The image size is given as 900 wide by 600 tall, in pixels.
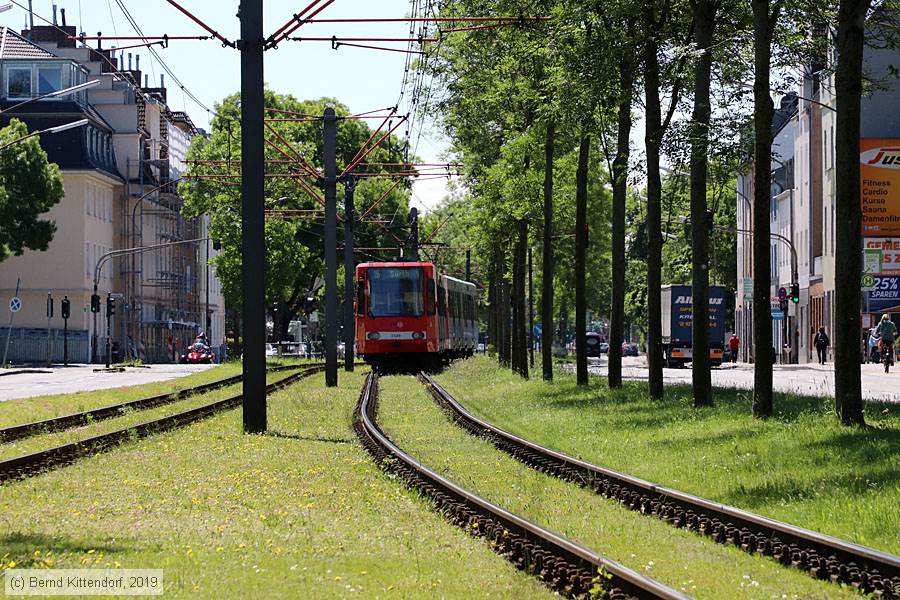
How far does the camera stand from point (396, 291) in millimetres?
48625

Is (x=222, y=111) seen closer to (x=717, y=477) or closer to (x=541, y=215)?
(x=541, y=215)

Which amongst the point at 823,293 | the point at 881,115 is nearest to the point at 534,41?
the point at 881,115

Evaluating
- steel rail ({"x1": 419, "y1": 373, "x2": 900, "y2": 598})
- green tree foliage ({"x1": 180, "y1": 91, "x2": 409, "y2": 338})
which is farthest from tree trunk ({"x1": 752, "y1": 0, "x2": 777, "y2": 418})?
green tree foliage ({"x1": 180, "y1": 91, "x2": 409, "y2": 338})

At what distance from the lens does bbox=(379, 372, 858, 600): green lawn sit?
9320mm

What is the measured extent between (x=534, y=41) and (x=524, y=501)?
57.9ft

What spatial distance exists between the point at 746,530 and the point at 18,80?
78.4 metres

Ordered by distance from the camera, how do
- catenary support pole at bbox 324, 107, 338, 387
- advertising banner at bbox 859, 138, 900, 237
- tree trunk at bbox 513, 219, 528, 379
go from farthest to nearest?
advertising banner at bbox 859, 138, 900, 237 → tree trunk at bbox 513, 219, 528, 379 → catenary support pole at bbox 324, 107, 338, 387

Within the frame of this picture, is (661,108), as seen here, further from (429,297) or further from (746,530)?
(746,530)

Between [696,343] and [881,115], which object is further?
[881,115]

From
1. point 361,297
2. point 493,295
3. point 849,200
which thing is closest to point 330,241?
point 361,297

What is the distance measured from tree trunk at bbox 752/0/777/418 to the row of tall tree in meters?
0.02

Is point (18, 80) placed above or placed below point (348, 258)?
above

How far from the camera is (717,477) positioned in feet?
51.5

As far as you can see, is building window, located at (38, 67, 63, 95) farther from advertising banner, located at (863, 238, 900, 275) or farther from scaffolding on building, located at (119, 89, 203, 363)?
advertising banner, located at (863, 238, 900, 275)
